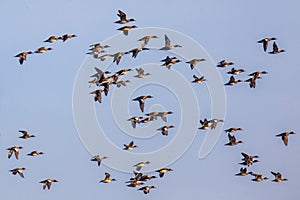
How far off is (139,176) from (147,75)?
5498 millimetres

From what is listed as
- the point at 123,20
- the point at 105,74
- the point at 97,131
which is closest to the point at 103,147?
the point at 97,131

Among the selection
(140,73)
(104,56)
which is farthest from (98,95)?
(140,73)

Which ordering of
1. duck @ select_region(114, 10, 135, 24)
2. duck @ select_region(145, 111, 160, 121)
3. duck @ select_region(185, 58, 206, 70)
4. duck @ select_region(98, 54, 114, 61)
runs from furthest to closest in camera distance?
duck @ select_region(185, 58, 206, 70), duck @ select_region(145, 111, 160, 121), duck @ select_region(98, 54, 114, 61), duck @ select_region(114, 10, 135, 24)

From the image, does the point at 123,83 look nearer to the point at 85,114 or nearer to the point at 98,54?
the point at 98,54

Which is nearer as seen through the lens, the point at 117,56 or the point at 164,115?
the point at 117,56

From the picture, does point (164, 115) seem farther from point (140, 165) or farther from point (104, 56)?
point (140, 165)

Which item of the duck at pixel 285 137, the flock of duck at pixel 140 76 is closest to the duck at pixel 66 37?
the flock of duck at pixel 140 76

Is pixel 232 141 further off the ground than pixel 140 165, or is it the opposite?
pixel 140 165

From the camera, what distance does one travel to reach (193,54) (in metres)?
51.3

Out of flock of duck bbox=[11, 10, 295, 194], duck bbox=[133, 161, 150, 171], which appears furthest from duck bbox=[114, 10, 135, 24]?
duck bbox=[133, 161, 150, 171]

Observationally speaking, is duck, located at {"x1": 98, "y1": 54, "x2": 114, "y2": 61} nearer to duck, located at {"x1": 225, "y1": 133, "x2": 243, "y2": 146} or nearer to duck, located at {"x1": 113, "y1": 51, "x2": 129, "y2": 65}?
duck, located at {"x1": 113, "y1": 51, "x2": 129, "y2": 65}

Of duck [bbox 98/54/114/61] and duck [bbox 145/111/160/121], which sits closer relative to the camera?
duck [bbox 98/54/114/61]

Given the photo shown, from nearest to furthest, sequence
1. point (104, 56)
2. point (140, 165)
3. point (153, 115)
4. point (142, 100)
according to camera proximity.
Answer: point (104, 56) < point (142, 100) < point (153, 115) < point (140, 165)

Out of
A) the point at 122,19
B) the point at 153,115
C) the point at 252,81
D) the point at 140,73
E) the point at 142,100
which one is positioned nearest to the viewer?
the point at 122,19
